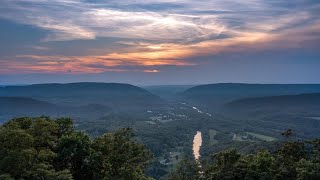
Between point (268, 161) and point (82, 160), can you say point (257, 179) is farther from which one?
point (82, 160)

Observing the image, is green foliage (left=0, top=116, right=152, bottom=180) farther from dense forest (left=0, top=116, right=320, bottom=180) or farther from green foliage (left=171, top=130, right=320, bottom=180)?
green foliage (left=171, top=130, right=320, bottom=180)

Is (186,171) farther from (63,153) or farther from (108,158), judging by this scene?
(63,153)

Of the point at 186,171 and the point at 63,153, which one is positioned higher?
the point at 63,153

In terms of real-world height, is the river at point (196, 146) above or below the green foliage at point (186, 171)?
below

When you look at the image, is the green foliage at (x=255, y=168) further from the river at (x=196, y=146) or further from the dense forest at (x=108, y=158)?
the river at (x=196, y=146)

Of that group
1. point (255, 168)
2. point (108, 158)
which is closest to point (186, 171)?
point (255, 168)

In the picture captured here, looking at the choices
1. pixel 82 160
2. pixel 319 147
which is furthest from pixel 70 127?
pixel 319 147

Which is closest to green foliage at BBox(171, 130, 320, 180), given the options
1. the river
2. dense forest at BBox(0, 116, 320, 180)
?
dense forest at BBox(0, 116, 320, 180)

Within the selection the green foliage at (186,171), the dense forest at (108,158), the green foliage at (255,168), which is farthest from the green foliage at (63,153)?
the green foliage at (255,168)
